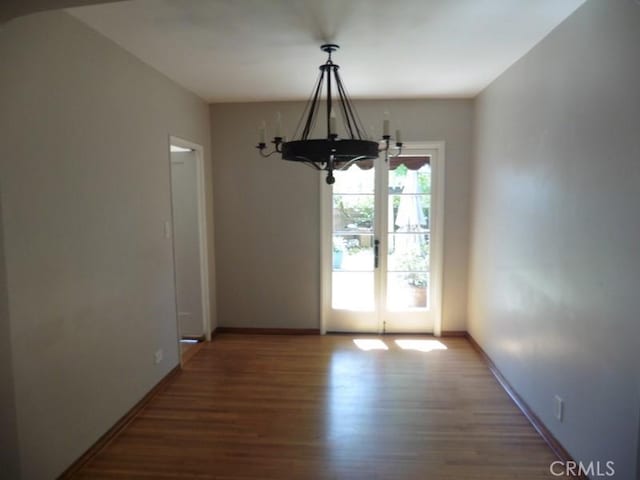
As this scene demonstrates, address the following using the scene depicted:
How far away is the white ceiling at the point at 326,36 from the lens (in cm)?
213

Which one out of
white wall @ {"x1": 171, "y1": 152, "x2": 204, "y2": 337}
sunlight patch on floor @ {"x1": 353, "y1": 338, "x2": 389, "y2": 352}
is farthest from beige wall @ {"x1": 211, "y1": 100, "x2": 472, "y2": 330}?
sunlight patch on floor @ {"x1": 353, "y1": 338, "x2": 389, "y2": 352}

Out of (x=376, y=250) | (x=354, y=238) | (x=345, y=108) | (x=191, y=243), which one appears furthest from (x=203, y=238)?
(x=345, y=108)

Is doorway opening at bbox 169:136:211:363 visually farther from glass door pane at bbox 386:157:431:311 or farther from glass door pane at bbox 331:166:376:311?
glass door pane at bbox 386:157:431:311

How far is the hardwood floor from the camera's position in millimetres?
2275

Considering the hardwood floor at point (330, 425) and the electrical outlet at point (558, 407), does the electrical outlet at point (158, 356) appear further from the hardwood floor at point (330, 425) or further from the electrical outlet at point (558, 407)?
the electrical outlet at point (558, 407)

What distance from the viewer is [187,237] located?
13.7 ft

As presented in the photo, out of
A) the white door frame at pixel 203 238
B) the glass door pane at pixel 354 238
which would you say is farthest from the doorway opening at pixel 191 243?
the glass door pane at pixel 354 238

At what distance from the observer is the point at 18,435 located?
185 cm

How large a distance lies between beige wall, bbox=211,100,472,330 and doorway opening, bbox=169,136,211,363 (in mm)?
314

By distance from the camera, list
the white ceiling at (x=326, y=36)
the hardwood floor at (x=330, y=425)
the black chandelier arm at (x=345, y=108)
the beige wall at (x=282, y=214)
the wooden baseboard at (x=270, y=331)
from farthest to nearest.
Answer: the wooden baseboard at (x=270, y=331) → the beige wall at (x=282, y=214) → the black chandelier arm at (x=345, y=108) → the hardwood floor at (x=330, y=425) → the white ceiling at (x=326, y=36)

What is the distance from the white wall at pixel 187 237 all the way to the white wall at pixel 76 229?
880mm

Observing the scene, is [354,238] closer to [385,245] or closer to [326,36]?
[385,245]

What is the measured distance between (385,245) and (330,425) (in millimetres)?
2157

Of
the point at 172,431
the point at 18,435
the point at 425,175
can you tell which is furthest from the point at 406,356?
the point at 18,435
